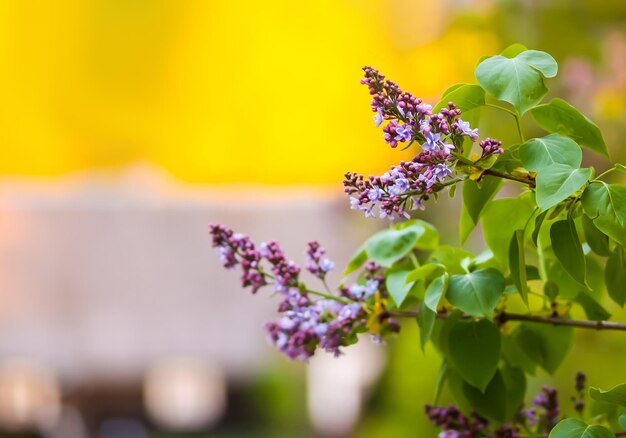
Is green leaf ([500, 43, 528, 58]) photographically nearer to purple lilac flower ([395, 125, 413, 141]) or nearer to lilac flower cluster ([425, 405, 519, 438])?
purple lilac flower ([395, 125, 413, 141])

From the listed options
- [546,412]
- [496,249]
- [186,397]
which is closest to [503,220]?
[496,249]

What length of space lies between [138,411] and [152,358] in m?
1.07

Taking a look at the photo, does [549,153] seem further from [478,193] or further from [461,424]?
[461,424]

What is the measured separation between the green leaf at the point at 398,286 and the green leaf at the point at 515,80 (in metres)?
0.10

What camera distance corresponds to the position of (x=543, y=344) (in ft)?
1.58

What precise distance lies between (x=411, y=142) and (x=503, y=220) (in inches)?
3.2

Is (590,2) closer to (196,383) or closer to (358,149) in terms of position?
(358,149)

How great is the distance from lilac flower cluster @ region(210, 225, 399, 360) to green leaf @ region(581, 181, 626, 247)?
0.45 ft

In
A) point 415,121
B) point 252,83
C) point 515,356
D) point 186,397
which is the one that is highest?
point 252,83

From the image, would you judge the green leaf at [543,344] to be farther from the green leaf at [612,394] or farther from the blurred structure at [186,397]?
the blurred structure at [186,397]

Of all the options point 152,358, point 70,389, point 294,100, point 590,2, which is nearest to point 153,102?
point 294,100

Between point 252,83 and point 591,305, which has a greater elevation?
point 252,83

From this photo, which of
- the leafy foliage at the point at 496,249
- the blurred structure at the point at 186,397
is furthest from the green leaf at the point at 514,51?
the blurred structure at the point at 186,397

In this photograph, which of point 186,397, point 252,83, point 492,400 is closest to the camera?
→ point 492,400
